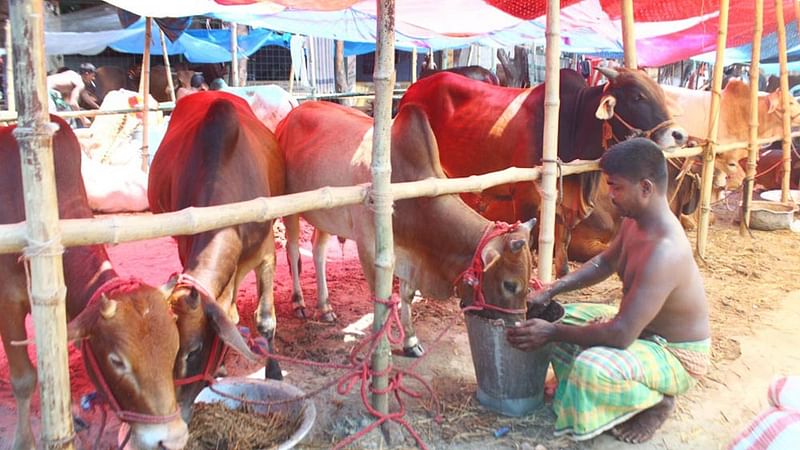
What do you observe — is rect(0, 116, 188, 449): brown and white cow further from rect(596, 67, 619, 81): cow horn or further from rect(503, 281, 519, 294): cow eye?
rect(596, 67, 619, 81): cow horn

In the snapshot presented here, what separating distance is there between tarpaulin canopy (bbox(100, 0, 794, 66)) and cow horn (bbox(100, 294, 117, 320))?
4006mm

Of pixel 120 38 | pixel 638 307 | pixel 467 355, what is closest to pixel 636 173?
pixel 638 307

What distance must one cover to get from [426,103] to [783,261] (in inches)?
163

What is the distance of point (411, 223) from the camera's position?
4.14 meters

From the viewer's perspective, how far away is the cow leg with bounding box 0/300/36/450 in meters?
2.98

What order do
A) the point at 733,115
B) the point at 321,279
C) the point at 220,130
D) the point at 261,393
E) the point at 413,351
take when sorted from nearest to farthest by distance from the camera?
the point at 261,393
the point at 220,130
the point at 413,351
the point at 321,279
the point at 733,115

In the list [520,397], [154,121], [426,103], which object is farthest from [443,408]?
[154,121]

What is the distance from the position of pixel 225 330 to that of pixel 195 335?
127 millimetres

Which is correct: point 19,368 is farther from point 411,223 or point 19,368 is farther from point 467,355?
point 467,355

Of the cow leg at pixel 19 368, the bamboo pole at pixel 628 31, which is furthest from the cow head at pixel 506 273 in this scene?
the bamboo pole at pixel 628 31

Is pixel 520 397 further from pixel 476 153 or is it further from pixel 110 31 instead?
pixel 110 31

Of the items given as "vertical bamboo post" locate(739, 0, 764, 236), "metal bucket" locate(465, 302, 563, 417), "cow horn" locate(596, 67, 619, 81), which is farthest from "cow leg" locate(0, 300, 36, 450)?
"vertical bamboo post" locate(739, 0, 764, 236)

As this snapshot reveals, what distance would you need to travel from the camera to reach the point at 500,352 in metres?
3.43

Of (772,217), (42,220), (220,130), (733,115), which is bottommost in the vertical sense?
(772,217)
